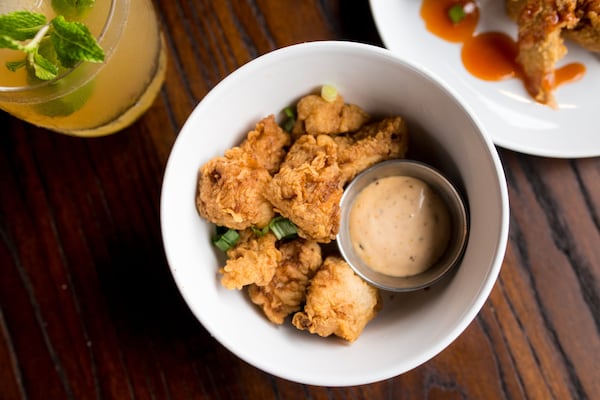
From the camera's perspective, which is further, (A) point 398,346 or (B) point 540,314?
(B) point 540,314

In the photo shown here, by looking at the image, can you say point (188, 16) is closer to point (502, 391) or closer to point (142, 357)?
point (142, 357)

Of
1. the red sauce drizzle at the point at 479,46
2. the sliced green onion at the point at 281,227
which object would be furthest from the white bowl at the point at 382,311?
the red sauce drizzle at the point at 479,46

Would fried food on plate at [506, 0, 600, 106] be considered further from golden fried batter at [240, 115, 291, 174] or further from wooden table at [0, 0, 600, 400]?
golden fried batter at [240, 115, 291, 174]

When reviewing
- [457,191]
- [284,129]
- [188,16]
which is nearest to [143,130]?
[188,16]

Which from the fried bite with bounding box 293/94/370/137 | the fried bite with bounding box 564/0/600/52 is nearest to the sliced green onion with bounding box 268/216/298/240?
the fried bite with bounding box 293/94/370/137

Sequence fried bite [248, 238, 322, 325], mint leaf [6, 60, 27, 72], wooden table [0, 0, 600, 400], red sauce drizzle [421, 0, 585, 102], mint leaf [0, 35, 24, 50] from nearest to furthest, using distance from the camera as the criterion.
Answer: mint leaf [0, 35, 24, 50] < mint leaf [6, 60, 27, 72] < fried bite [248, 238, 322, 325] < wooden table [0, 0, 600, 400] < red sauce drizzle [421, 0, 585, 102]

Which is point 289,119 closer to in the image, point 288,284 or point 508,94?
point 288,284
